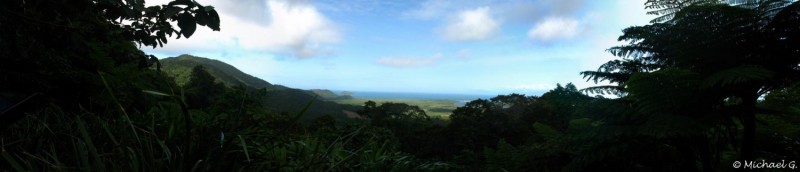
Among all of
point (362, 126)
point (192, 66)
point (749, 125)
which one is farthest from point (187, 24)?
point (192, 66)

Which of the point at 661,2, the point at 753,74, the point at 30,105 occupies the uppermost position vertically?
the point at 661,2

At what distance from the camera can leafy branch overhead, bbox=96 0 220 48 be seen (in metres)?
1.32

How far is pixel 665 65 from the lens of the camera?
2.69 m

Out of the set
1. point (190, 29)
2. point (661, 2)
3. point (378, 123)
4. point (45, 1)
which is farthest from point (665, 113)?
point (378, 123)

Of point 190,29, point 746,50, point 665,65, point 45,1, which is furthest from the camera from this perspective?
point 665,65

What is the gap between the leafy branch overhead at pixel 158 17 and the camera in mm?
1320

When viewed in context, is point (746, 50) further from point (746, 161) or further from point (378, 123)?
point (378, 123)

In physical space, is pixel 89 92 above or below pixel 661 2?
below

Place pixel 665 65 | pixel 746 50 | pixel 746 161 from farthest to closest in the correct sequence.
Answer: pixel 665 65 → pixel 746 50 → pixel 746 161

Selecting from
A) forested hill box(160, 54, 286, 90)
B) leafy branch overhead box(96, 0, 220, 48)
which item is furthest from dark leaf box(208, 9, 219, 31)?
forested hill box(160, 54, 286, 90)

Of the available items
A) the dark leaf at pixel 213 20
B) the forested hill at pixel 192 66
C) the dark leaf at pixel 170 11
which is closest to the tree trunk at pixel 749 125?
the dark leaf at pixel 213 20

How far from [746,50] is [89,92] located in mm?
3827

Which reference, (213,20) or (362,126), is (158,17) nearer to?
(213,20)

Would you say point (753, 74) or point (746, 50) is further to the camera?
point (746, 50)
